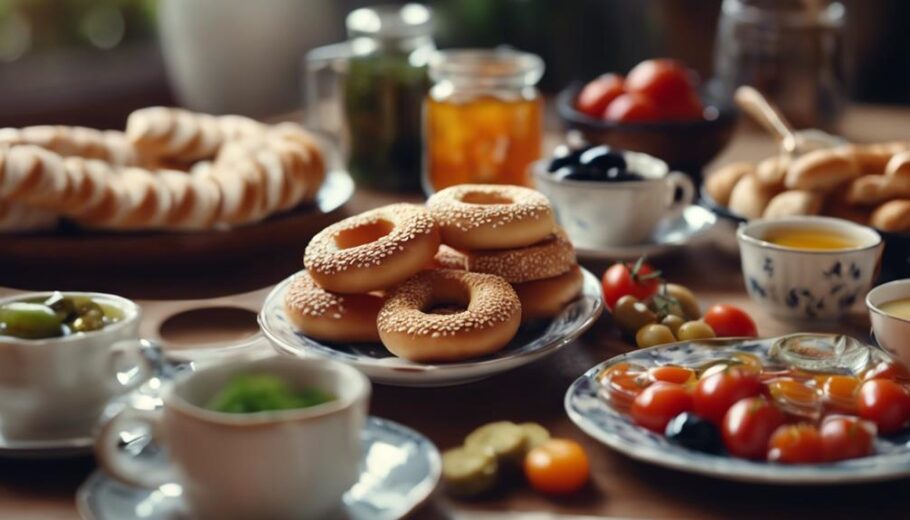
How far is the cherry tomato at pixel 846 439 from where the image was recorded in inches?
41.5

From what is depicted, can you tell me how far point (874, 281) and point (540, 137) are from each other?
0.66m

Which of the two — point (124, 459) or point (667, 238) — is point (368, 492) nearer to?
point (124, 459)

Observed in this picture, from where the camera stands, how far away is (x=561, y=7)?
3.23 meters

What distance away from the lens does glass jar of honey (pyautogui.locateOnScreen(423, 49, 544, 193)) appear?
1.99 metres

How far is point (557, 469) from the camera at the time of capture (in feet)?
3.49

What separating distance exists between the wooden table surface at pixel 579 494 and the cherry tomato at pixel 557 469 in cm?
1

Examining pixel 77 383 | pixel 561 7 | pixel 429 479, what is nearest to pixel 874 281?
pixel 429 479

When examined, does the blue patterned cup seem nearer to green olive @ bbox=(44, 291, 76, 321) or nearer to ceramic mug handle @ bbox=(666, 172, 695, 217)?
ceramic mug handle @ bbox=(666, 172, 695, 217)

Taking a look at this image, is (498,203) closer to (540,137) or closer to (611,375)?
(611,375)

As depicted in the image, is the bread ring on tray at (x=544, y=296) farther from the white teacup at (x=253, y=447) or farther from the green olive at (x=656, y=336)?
the white teacup at (x=253, y=447)

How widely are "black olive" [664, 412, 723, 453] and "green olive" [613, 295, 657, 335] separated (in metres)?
0.34

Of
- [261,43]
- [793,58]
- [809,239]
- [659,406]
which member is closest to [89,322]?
[659,406]

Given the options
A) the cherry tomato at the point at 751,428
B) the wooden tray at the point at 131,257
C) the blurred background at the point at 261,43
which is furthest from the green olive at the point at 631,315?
the blurred background at the point at 261,43

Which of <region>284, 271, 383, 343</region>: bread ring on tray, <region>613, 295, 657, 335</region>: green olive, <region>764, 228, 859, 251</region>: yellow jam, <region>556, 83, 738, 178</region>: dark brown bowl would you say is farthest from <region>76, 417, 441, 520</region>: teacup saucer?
<region>556, 83, 738, 178</region>: dark brown bowl
